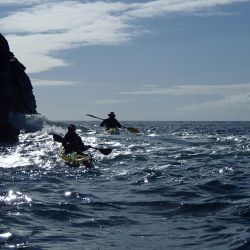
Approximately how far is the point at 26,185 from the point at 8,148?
12.1 m

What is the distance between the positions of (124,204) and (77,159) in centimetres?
803

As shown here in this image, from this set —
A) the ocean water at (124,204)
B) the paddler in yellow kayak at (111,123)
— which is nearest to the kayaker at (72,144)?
the ocean water at (124,204)

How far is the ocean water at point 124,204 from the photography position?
8.55 m

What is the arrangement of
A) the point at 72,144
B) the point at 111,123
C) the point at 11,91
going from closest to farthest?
1. the point at 72,144
2. the point at 11,91
3. the point at 111,123

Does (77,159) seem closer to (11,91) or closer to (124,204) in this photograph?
(124,204)

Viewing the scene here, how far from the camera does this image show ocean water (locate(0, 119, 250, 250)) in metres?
8.55

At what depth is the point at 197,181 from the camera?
50.8 ft

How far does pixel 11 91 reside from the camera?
137 ft

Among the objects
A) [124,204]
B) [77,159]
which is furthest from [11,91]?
[124,204]

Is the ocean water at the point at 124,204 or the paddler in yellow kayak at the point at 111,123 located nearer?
the ocean water at the point at 124,204

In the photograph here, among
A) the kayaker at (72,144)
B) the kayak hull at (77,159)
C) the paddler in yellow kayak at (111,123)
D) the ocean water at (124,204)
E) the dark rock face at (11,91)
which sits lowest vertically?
the ocean water at (124,204)

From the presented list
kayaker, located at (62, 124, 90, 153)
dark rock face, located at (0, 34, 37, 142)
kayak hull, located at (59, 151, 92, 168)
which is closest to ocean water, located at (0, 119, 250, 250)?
kayak hull, located at (59, 151, 92, 168)

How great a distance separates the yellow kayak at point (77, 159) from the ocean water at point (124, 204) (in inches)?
13.6

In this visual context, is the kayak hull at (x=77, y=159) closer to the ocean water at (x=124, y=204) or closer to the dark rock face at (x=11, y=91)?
the ocean water at (x=124, y=204)
